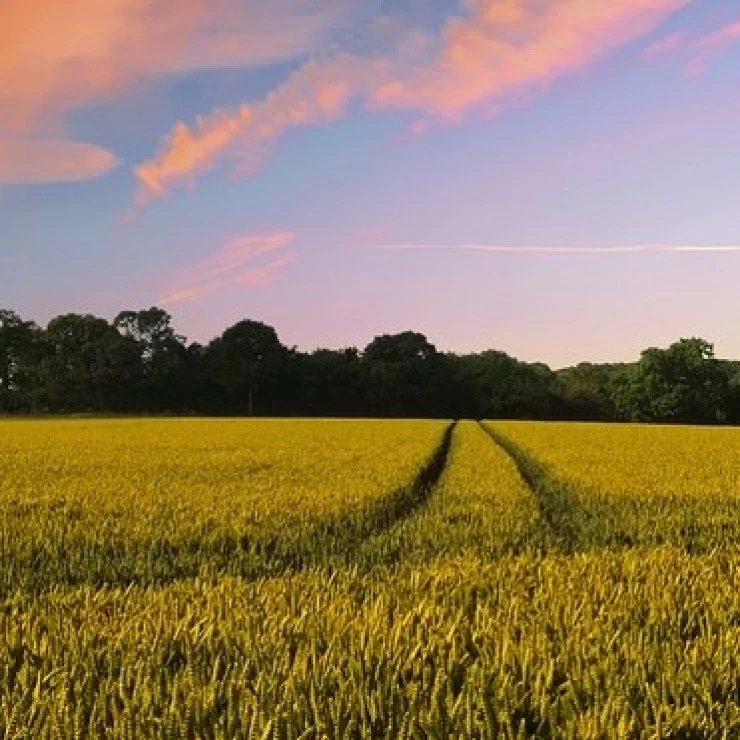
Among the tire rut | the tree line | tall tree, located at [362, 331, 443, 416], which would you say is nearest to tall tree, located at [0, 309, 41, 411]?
the tree line

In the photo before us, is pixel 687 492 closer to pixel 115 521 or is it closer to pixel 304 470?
pixel 304 470

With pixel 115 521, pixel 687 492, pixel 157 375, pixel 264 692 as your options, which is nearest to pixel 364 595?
pixel 264 692

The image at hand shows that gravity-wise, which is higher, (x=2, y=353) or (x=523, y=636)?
(x=2, y=353)

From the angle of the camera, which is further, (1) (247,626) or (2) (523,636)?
(1) (247,626)

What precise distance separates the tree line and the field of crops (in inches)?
3312

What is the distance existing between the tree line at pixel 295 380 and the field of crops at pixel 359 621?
276 feet

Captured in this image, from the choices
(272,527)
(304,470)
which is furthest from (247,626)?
(304,470)

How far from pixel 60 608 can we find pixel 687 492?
13.0 m

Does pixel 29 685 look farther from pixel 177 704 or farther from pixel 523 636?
pixel 523 636

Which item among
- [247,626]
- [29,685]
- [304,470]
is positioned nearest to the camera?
[29,685]

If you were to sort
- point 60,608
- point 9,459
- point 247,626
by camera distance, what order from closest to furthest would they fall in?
point 247,626
point 60,608
point 9,459

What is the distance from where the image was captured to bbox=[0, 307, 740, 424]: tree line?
318 ft

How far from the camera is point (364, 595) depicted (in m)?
5.90

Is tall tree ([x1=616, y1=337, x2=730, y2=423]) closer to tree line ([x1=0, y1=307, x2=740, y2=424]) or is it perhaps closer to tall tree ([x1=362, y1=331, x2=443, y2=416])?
tree line ([x1=0, y1=307, x2=740, y2=424])
